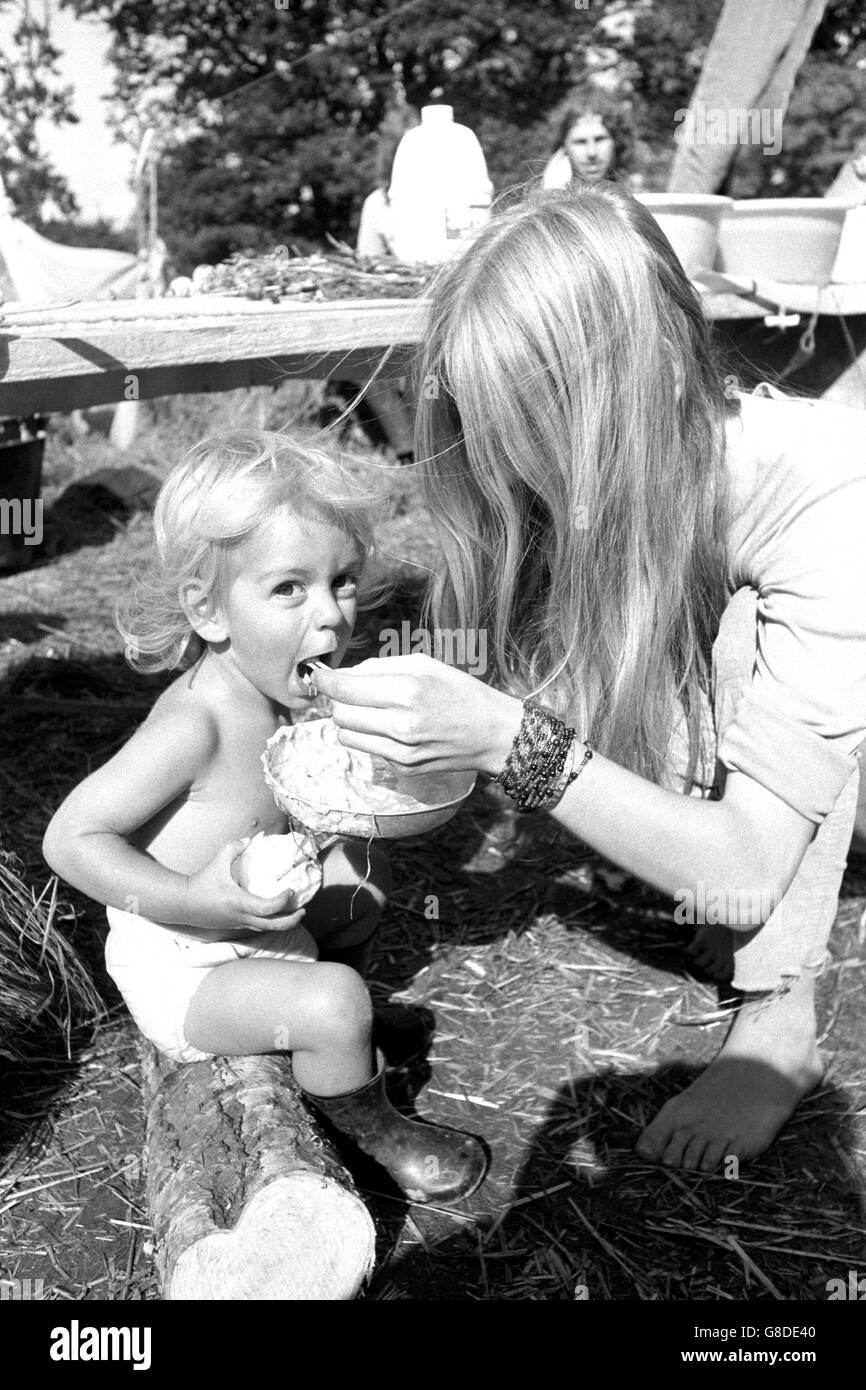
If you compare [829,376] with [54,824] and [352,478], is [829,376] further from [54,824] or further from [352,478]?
[54,824]

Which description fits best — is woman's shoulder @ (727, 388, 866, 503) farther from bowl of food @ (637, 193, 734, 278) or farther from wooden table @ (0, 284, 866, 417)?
bowl of food @ (637, 193, 734, 278)

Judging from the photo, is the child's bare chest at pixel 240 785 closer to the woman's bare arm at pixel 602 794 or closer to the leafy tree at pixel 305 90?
the woman's bare arm at pixel 602 794

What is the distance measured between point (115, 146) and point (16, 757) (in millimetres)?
21173

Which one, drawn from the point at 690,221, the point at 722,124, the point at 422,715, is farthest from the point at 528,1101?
the point at 722,124

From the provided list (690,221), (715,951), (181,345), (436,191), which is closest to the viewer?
(181,345)

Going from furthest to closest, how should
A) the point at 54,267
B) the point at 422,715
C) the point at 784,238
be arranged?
the point at 54,267 < the point at 784,238 < the point at 422,715

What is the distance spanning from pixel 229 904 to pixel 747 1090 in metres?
0.93

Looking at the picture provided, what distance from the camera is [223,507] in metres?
1.89

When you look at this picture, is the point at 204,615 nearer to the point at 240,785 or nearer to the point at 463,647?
the point at 240,785

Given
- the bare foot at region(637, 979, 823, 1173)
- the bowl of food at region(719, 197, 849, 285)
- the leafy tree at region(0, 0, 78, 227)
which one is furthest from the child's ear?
the leafy tree at region(0, 0, 78, 227)

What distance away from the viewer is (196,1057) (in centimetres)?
194

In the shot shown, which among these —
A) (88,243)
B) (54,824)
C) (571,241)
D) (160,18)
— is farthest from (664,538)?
(160,18)

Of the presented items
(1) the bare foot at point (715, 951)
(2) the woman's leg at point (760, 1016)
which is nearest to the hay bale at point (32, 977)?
(2) the woman's leg at point (760, 1016)

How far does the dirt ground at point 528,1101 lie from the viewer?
5.95ft
